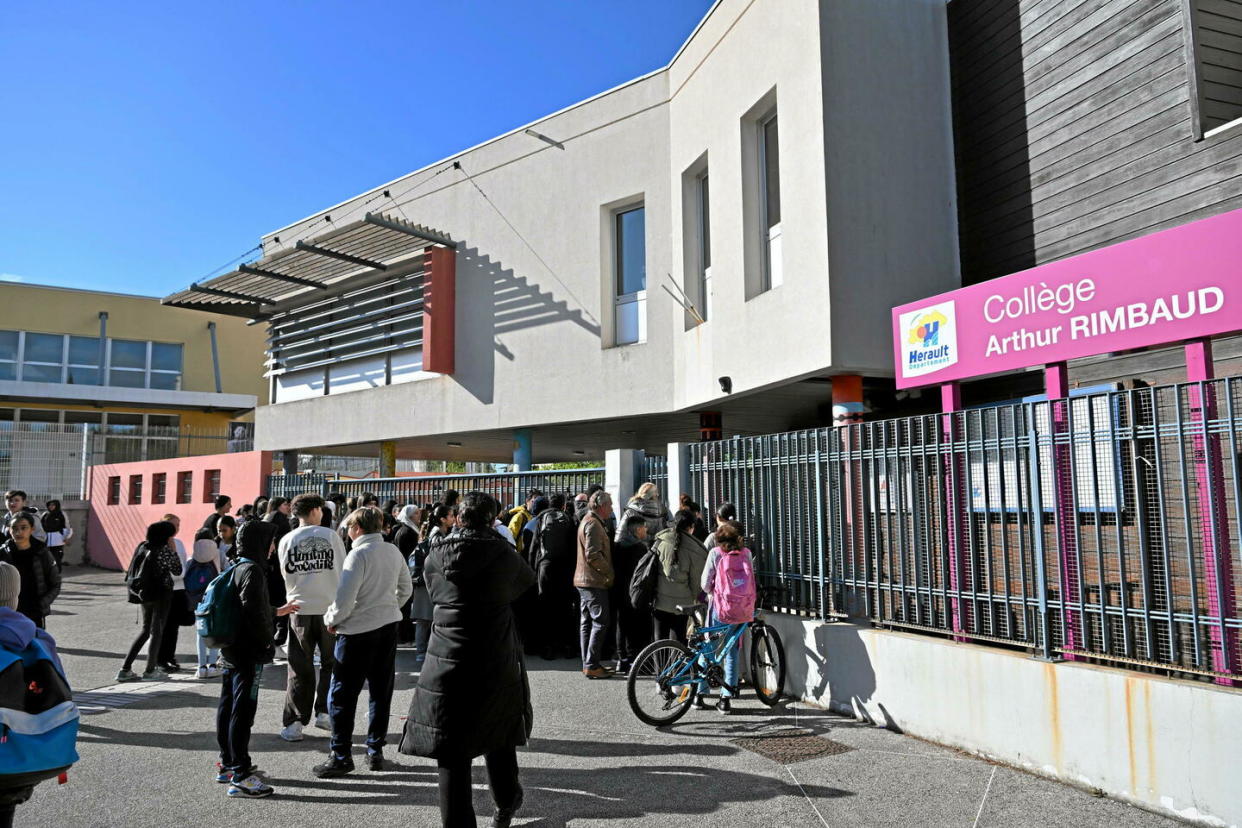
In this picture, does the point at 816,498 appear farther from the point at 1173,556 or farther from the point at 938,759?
the point at 1173,556

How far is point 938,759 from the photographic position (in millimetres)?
5996

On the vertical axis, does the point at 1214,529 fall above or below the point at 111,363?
below

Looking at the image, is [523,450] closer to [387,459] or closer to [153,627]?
[387,459]

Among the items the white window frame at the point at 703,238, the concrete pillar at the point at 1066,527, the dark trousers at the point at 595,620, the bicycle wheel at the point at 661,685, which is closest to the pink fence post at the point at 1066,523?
the concrete pillar at the point at 1066,527

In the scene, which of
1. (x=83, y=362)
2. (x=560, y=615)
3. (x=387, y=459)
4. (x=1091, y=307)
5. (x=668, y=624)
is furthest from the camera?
(x=83, y=362)

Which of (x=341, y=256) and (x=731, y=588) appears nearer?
(x=731, y=588)

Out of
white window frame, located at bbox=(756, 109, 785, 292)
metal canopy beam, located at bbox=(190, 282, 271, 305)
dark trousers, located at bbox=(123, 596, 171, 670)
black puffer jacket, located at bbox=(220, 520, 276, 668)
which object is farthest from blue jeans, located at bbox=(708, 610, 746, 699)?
metal canopy beam, located at bbox=(190, 282, 271, 305)

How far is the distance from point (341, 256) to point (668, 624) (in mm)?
Answer: 12856

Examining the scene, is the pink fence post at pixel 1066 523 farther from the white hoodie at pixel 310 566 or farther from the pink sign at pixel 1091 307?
the white hoodie at pixel 310 566

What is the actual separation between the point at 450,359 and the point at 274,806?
13142 mm

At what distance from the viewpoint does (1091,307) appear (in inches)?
241

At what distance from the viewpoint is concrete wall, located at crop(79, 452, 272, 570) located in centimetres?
1872

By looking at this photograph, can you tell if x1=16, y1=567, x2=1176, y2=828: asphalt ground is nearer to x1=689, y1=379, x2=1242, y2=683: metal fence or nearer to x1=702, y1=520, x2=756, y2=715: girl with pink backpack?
x1=702, y1=520, x2=756, y2=715: girl with pink backpack

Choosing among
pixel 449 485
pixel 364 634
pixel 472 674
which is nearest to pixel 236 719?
pixel 364 634
